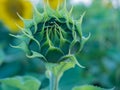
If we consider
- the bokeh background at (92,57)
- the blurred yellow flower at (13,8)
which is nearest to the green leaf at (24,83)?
the bokeh background at (92,57)

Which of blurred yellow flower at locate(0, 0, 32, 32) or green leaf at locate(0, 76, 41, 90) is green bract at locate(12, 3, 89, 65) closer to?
green leaf at locate(0, 76, 41, 90)

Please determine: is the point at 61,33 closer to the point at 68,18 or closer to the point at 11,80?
the point at 68,18

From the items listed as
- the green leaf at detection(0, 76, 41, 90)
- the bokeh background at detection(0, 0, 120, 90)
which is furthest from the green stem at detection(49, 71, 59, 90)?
the bokeh background at detection(0, 0, 120, 90)

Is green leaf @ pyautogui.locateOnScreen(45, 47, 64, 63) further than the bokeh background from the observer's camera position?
No

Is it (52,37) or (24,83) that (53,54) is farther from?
(24,83)

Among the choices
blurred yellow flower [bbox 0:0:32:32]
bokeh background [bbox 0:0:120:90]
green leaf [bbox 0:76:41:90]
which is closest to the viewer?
green leaf [bbox 0:76:41:90]

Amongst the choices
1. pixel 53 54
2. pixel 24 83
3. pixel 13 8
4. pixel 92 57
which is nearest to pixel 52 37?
pixel 53 54
